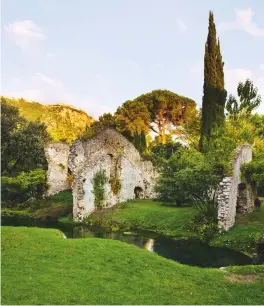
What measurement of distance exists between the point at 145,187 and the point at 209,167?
1268 cm

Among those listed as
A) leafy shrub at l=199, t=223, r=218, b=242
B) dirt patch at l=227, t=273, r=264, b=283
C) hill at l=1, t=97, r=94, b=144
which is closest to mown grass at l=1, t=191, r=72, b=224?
leafy shrub at l=199, t=223, r=218, b=242

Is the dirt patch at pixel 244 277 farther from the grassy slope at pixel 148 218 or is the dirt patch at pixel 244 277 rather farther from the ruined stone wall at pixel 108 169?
the ruined stone wall at pixel 108 169

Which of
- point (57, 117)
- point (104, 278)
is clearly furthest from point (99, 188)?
point (57, 117)

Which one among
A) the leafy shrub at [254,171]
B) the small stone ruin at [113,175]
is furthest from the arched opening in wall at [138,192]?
the leafy shrub at [254,171]

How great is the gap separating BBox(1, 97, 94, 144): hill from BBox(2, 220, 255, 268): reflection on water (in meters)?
43.9

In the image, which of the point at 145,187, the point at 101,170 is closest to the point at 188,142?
the point at 145,187

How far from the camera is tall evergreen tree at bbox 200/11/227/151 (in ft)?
98.0

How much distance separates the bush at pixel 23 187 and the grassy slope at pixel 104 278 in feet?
53.1

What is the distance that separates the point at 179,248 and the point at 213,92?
17.5m

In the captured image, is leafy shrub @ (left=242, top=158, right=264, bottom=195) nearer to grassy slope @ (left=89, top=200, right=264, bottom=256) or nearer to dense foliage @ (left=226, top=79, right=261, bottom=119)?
grassy slope @ (left=89, top=200, right=264, bottom=256)

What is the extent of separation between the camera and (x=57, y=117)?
67.9m

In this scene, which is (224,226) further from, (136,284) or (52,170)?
(52,170)

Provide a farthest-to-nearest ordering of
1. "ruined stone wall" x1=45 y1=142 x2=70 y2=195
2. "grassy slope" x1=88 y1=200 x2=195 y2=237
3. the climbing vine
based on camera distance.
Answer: "ruined stone wall" x1=45 y1=142 x2=70 y2=195, the climbing vine, "grassy slope" x1=88 y1=200 x2=195 y2=237

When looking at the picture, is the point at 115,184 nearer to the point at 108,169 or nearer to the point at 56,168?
the point at 108,169
